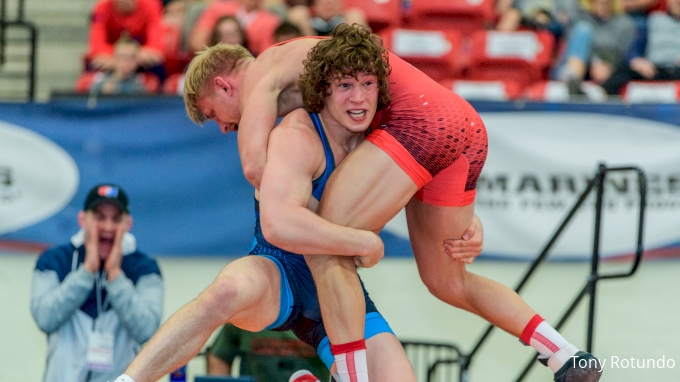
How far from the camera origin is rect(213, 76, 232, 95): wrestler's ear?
3.28m

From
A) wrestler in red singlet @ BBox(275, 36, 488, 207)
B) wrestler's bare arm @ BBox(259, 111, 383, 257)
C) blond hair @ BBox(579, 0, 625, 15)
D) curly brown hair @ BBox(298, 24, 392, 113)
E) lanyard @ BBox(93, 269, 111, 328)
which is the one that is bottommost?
lanyard @ BBox(93, 269, 111, 328)

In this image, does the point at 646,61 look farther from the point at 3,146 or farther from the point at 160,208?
the point at 3,146

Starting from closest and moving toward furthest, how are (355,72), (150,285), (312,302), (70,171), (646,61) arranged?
(355,72) → (312,302) → (150,285) → (70,171) → (646,61)

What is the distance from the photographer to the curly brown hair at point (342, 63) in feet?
9.53

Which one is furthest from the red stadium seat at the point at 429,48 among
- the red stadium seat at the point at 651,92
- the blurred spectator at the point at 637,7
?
the blurred spectator at the point at 637,7

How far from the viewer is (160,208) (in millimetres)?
5488

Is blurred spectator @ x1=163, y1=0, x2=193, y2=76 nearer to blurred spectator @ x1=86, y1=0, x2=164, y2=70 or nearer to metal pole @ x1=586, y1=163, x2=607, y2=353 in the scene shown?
blurred spectator @ x1=86, y1=0, x2=164, y2=70

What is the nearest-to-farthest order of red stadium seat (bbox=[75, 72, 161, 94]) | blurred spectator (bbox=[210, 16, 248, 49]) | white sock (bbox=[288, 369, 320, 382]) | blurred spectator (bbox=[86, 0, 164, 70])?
white sock (bbox=[288, 369, 320, 382]), blurred spectator (bbox=[210, 16, 248, 49]), red stadium seat (bbox=[75, 72, 161, 94]), blurred spectator (bbox=[86, 0, 164, 70])

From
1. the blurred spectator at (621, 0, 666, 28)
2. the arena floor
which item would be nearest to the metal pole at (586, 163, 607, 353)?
the arena floor

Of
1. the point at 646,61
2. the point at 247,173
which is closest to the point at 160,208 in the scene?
the point at 247,173

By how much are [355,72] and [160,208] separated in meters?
2.87

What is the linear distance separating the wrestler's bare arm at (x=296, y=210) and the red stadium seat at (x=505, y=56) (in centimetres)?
385

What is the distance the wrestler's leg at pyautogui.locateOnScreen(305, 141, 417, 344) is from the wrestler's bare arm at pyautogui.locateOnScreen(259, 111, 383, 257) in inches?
2.8
